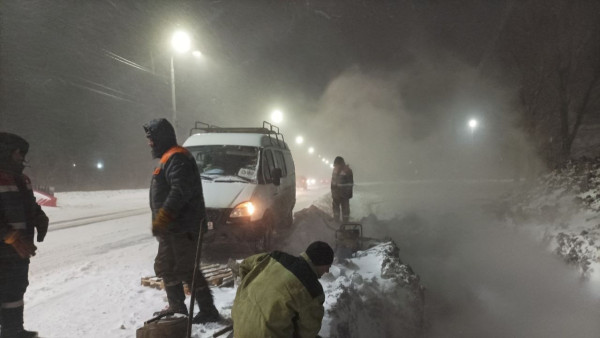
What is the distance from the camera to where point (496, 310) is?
8.49 metres

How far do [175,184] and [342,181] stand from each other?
7.29 metres

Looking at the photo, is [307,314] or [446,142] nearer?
[307,314]

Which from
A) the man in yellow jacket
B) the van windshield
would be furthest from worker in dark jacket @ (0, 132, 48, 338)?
the van windshield

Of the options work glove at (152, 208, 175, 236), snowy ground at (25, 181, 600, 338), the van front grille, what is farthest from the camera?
the van front grille

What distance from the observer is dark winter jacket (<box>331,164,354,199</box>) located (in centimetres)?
1032

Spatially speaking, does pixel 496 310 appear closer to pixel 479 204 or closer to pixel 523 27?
pixel 479 204

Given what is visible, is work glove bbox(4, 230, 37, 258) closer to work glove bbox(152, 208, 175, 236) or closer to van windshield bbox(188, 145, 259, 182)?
work glove bbox(152, 208, 175, 236)

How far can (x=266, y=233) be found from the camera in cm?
662

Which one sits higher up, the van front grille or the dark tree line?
the dark tree line

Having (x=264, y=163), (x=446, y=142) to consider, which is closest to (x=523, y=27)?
(x=264, y=163)

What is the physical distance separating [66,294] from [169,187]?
105 inches

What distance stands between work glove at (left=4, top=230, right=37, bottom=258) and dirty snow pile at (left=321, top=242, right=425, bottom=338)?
299 cm

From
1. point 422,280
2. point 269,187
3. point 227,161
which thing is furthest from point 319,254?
point 422,280

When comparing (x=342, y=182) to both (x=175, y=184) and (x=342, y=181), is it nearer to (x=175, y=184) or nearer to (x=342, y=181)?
(x=342, y=181)
